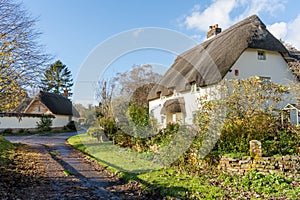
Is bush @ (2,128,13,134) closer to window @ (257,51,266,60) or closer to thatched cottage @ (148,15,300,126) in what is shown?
thatched cottage @ (148,15,300,126)

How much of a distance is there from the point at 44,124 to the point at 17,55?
23.4m

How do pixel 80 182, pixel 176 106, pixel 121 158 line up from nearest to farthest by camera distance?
pixel 80 182
pixel 121 158
pixel 176 106

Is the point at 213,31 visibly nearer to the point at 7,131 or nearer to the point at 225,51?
the point at 225,51

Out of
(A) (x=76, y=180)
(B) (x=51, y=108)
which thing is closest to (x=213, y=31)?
(A) (x=76, y=180)

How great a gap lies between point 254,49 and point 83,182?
559 inches

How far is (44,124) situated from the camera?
32219 mm

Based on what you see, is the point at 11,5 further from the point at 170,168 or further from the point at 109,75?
the point at 109,75

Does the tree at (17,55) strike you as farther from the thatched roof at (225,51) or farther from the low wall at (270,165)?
the thatched roof at (225,51)

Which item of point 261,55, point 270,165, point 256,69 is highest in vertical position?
point 261,55

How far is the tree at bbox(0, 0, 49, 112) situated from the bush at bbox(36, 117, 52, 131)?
2103cm

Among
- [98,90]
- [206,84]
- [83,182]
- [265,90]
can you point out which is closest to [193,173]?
[83,182]

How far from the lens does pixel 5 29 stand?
11.0 meters

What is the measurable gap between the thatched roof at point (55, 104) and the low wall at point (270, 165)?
106ft

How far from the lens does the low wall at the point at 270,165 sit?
7.17 meters
